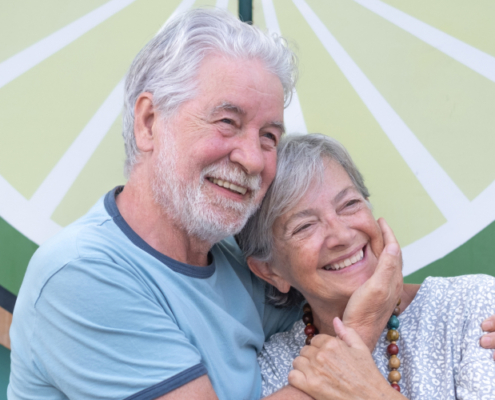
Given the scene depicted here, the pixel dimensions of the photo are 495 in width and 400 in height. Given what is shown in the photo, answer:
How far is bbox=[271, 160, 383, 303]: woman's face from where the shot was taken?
1693 millimetres

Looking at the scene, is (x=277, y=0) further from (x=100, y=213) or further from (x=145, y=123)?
(x=100, y=213)

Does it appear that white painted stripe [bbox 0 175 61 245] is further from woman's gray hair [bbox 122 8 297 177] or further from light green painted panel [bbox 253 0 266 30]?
light green painted panel [bbox 253 0 266 30]

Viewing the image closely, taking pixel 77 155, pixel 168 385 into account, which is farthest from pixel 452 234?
pixel 77 155

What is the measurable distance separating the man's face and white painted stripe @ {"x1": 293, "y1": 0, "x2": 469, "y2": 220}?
0.82 metres

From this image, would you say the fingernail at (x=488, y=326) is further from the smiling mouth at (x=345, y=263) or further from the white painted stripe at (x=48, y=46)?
the white painted stripe at (x=48, y=46)

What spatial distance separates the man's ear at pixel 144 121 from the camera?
5.13 ft

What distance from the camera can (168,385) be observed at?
1.22 m

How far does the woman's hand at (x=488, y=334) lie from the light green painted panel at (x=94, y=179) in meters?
1.58

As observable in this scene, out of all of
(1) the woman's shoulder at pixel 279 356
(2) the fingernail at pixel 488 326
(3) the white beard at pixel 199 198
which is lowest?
(1) the woman's shoulder at pixel 279 356

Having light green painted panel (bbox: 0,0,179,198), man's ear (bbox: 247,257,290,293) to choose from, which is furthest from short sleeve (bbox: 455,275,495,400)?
light green painted panel (bbox: 0,0,179,198)

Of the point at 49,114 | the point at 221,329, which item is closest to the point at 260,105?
the point at 221,329

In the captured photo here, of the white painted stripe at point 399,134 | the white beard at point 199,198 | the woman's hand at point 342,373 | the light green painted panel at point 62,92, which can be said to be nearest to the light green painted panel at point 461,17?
the white painted stripe at point 399,134

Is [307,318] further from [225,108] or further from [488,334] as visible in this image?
[225,108]

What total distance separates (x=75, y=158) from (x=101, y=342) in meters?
1.18
